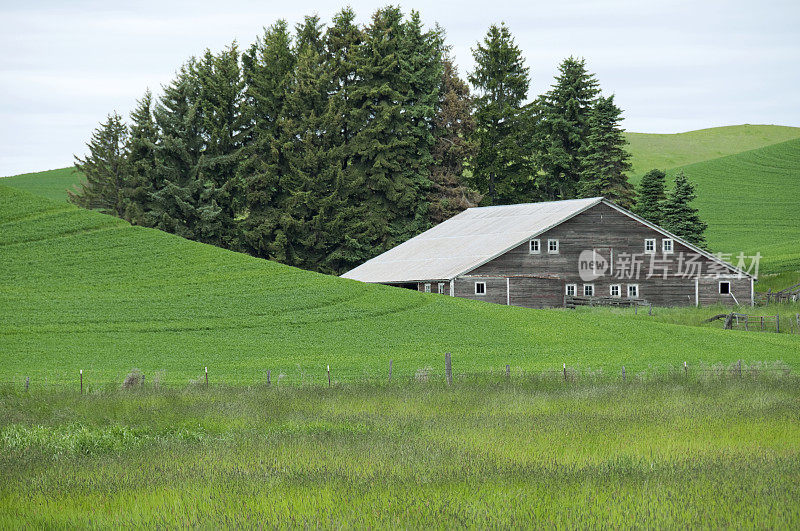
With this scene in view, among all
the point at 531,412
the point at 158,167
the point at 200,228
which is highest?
the point at 158,167

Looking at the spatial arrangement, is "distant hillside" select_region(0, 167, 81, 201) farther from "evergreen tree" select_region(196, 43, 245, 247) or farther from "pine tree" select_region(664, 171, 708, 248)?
"pine tree" select_region(664, 171, 708, 248)

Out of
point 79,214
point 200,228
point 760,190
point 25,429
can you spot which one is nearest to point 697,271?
point 200,228

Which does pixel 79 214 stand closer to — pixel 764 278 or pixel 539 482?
pixel 764 278

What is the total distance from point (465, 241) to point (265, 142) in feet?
72.9

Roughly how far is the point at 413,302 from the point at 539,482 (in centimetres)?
3682

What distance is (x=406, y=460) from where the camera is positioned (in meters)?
11.9

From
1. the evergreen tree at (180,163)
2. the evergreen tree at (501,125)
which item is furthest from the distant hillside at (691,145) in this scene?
the evergreen tree at (180,163)

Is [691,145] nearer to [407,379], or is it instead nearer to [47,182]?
[47,182]

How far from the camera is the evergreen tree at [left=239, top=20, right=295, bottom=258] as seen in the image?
73.8 m

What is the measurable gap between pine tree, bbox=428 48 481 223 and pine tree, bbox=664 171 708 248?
16.5m

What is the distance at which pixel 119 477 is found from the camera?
1114cm

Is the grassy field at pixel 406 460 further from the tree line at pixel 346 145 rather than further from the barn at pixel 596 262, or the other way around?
the tree line at pixel 346 145

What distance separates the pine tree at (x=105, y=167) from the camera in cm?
8931

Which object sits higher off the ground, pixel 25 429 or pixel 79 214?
pixel 79 214
